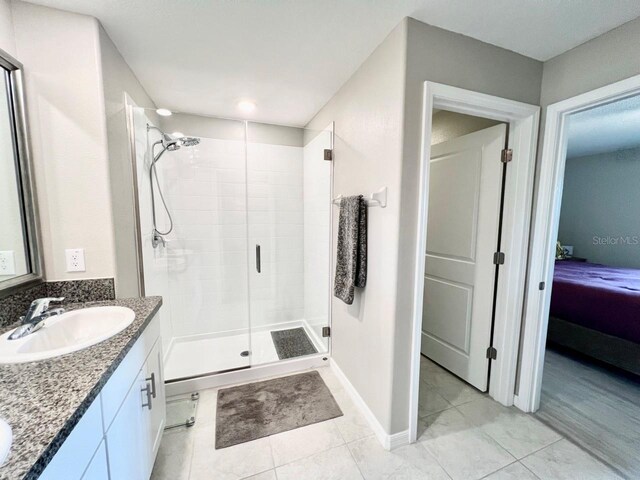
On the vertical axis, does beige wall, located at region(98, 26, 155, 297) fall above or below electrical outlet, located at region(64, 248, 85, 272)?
above

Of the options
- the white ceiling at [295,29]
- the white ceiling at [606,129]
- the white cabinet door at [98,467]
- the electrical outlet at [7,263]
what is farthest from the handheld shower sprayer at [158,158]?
the white ceiling at [606,129]

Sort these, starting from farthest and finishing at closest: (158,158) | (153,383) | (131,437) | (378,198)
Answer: (158,158), (378,198), (153,383), (131,437)

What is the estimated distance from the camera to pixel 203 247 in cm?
284

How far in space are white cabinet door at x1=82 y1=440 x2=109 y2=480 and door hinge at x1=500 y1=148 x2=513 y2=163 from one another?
2499mm

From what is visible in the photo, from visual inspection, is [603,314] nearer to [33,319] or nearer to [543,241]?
[543,241]

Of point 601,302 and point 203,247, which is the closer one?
point 601,302

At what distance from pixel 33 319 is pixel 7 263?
0.37 meters

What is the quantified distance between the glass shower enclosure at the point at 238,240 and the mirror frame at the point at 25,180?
3.05ft

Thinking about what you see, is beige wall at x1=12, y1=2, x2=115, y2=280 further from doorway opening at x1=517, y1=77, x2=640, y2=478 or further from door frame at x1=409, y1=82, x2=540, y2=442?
doorway opening at x1=517, y1=77, x2=640, y2=478

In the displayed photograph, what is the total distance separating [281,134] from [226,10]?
1.64 metres

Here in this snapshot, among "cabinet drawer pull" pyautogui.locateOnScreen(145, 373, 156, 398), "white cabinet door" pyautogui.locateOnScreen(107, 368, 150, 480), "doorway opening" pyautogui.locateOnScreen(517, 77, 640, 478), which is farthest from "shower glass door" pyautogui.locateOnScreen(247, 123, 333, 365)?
"doorway opening" pyautogui.locateOnScreen(517, 77, 640, 478)

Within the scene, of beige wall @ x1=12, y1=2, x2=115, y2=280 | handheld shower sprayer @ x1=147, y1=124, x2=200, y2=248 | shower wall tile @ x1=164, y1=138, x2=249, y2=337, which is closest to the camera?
beige wall @ x1=12, y1=2, x2=115, y2=280

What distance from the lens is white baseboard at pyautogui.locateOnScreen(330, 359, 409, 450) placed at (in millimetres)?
1576

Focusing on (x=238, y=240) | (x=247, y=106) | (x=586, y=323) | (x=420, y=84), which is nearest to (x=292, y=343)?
(x=238, y=240)
